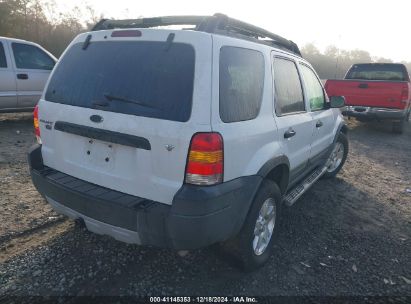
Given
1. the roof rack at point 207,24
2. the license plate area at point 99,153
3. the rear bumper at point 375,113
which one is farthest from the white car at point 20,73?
the rear bumper at point 375,113

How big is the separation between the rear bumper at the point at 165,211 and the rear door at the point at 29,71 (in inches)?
230

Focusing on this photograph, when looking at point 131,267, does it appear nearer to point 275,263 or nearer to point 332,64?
point 275,263

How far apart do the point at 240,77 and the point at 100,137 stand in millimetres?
1119

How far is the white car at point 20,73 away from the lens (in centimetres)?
701

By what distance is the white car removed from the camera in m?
7.01

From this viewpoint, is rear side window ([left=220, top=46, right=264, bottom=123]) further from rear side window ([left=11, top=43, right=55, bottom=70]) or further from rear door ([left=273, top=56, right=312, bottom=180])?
rear side window ([left=11, top=43, right=55, bottom=70])

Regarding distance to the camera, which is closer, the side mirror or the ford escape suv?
the ford escape suv

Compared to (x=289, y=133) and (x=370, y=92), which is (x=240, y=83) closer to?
(x=289, y=133)

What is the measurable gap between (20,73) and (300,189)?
→ 6.72m

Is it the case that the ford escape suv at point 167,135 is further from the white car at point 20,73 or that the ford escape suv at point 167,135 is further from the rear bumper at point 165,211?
the white car at point 20,73

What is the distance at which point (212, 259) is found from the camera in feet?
9.64

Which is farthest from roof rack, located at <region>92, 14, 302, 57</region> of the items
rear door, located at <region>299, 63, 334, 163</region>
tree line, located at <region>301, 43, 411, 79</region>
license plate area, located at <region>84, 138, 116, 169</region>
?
tree line, located at <region>301, 43, 411, 79</region>

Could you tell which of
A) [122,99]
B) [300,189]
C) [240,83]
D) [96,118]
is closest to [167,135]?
[122,99]

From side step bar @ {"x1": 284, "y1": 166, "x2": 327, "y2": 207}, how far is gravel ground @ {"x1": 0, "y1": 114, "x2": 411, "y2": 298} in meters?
0.39
